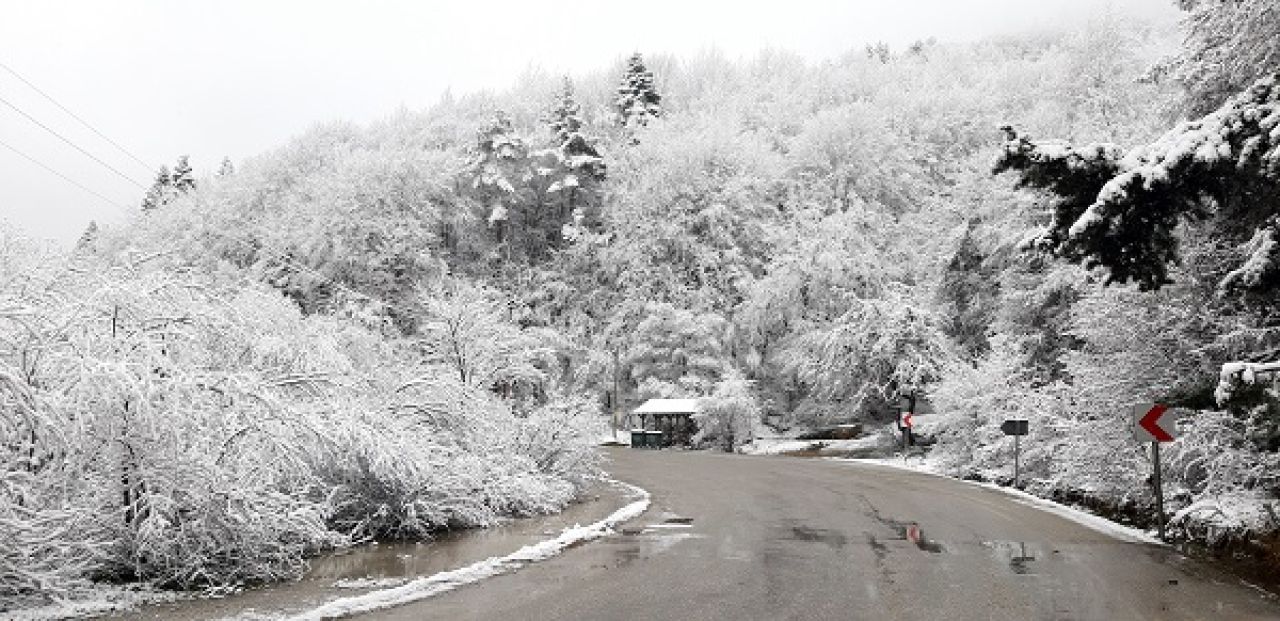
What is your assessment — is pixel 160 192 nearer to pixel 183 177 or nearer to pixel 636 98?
pixel 183 177

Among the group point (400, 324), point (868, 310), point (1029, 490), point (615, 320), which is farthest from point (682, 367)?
point (1029, 490)

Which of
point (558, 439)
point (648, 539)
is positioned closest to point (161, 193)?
point (558, 439)

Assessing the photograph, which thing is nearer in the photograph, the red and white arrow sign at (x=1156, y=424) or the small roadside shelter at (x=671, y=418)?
the red and white arrow sign at (x=1156, y=424)

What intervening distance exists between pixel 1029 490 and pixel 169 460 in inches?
826

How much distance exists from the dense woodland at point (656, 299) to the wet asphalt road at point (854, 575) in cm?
198

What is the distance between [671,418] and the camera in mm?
48219

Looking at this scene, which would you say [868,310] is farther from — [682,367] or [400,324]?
[400,324]

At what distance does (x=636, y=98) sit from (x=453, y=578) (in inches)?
2612

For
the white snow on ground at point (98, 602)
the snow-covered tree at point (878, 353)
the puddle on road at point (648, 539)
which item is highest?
the snow-covered tree at point (878, 353)

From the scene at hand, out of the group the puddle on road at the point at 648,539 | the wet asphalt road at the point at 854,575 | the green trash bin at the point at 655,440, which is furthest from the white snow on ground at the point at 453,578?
the green trash bin at the point at 655,440

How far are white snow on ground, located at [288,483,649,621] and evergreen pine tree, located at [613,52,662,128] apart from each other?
5783 cm

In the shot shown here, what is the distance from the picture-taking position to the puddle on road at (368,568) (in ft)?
25.3

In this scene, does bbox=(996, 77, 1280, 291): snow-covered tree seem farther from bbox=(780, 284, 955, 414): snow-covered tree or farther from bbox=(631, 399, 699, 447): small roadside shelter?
bbox=(631, 399, 699, 447): small roadside shelter

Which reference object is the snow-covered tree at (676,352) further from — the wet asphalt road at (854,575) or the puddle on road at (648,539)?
the puddle on road at (648,539)
